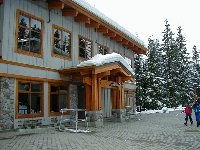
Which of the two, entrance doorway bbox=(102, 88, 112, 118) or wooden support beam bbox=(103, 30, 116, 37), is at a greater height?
wooden support beam bbox=(103, 30, 116, 37)

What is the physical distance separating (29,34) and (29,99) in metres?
3.33

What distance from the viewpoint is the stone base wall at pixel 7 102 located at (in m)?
10.2

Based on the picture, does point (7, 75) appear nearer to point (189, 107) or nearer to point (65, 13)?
point (65, 13)

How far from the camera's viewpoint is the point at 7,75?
10516 mm

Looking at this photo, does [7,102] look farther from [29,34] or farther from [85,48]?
[85,48]

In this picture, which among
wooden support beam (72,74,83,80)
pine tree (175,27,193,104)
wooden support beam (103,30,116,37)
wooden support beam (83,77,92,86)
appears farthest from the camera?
pine tree (175,27,193,104)

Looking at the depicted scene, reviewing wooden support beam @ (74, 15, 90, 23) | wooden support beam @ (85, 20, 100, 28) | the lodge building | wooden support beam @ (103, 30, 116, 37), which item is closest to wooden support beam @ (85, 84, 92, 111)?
the lodge building

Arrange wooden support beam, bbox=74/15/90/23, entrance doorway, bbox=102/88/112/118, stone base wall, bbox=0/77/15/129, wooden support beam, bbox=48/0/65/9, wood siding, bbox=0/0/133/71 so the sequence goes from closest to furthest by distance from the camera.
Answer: stone base wall, bbox=0/77/15/129
wood siding, bbox=0/0/133/71
wooden support beam, bbox=48/0/65/9
wooden support beam, bbox=74/15/90/23
entrance doorway, bbox=102/88/112/118

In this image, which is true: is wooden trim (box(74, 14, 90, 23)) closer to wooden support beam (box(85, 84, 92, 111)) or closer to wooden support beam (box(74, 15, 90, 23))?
wooden support beam (box(74, 15, 90, 23))

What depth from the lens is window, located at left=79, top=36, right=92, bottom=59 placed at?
1571 centimetres

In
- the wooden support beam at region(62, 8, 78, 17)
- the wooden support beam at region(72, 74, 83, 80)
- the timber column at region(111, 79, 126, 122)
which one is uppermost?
the wooden support beam at region(62, 8, 78, 17)

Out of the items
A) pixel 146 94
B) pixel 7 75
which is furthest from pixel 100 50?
pixel 146 94

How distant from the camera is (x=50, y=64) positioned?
13.0 meters

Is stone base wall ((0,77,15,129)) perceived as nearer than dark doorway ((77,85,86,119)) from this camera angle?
Yes
